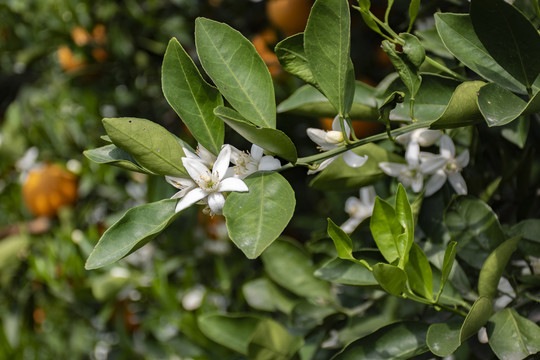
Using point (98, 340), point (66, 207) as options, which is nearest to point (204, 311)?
point (98, 340)

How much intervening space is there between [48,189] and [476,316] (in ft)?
3.48

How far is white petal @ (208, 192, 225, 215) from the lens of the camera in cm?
49

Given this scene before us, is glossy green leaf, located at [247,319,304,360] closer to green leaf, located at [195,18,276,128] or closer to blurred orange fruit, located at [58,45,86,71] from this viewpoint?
green leaf, located at [195,18,276,128]

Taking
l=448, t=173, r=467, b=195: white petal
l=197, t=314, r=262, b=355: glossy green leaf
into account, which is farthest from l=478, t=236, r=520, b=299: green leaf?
l=197, t=314, r=262, b=355: glossy green leaf

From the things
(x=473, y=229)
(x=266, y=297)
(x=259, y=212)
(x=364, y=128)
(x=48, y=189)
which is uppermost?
(x=259, y=212)

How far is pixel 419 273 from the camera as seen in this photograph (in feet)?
1.72

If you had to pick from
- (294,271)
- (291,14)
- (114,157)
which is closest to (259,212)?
(114,157)

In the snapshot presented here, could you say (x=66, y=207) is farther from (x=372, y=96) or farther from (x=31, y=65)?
(x=372, y=96)

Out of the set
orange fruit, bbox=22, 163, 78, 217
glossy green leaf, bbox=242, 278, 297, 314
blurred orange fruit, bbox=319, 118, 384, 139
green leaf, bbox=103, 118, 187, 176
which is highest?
green leaf, bbox=103, 118, 187, 176

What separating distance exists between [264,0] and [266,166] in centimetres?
73

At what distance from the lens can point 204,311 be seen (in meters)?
1.06

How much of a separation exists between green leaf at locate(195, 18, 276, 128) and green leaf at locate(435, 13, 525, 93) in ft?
0.53

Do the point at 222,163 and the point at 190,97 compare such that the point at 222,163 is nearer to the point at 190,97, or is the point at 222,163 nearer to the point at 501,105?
the point at 190,97

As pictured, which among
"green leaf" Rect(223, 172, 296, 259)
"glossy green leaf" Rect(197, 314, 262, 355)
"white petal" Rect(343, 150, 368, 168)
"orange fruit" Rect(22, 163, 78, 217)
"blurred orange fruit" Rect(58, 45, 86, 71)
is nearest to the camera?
"green leaf" Rect(223, 172, 296, 259)
